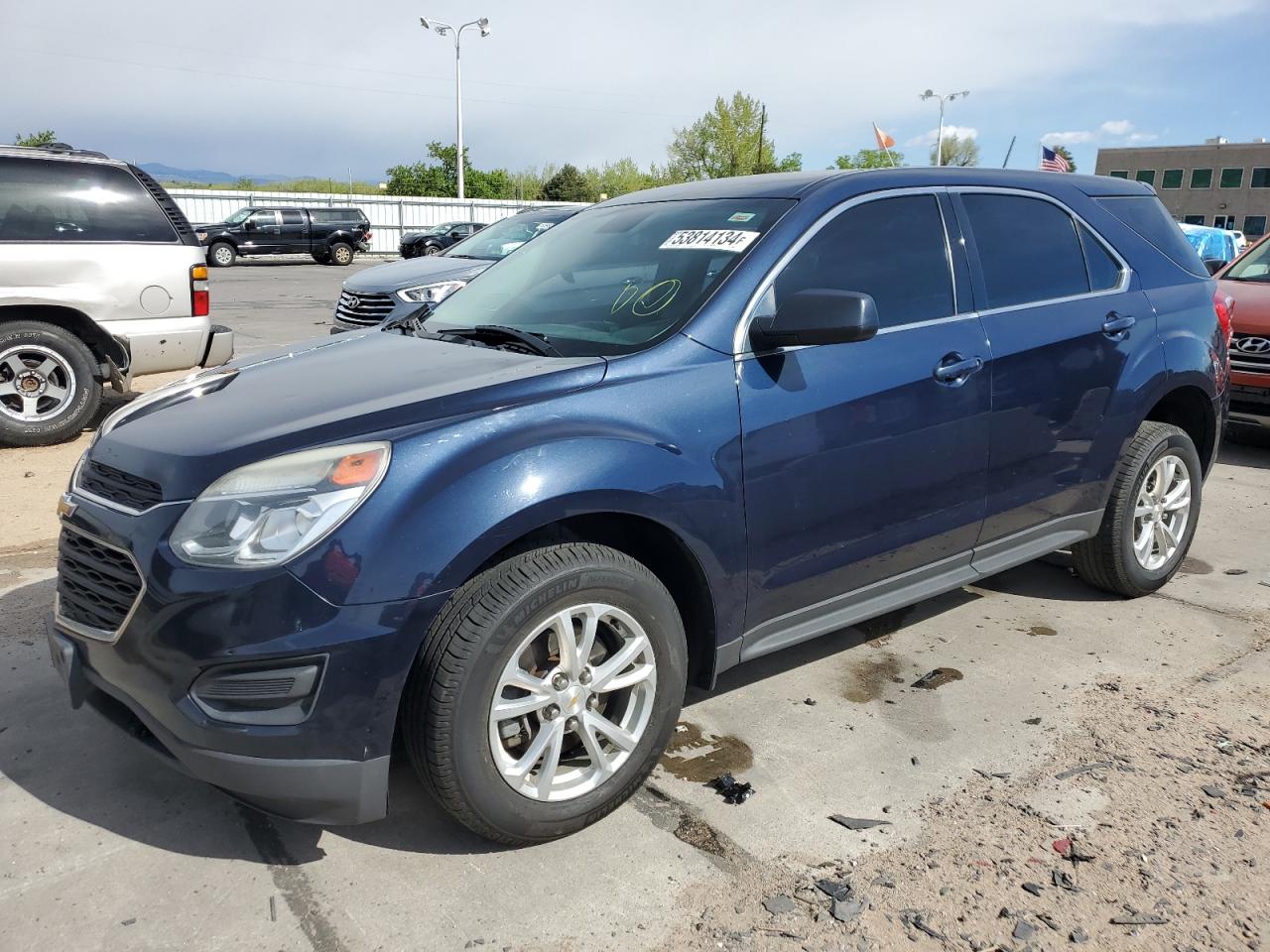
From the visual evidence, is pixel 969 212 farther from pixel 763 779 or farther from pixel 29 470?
pixel 29 470

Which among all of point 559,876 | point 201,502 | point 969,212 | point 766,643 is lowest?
point 559,876

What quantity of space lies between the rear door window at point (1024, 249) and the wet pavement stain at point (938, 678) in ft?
4.51

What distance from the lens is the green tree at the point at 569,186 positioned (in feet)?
235

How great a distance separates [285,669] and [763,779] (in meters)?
1.48

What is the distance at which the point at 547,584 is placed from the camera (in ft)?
8.30

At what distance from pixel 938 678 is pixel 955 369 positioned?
1.17 meters

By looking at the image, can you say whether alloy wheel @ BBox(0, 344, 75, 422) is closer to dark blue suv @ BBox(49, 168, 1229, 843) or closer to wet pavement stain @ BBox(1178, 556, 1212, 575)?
dark blue suv @ BBox(49, 168, 1229, 843)

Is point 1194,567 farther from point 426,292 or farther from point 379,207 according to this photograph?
point 379,207

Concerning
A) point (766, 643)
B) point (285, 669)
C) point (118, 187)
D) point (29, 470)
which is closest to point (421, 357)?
point (285, 669)

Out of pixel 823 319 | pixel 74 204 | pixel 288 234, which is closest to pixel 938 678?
pixel 823 319

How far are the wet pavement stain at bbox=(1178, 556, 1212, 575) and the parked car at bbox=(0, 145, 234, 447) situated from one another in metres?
6.66

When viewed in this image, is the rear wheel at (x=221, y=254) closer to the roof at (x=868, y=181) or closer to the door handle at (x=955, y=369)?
the roof at (x=868, y=181)

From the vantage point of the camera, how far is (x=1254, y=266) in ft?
27.9

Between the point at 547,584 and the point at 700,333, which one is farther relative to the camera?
the point at 700,333
